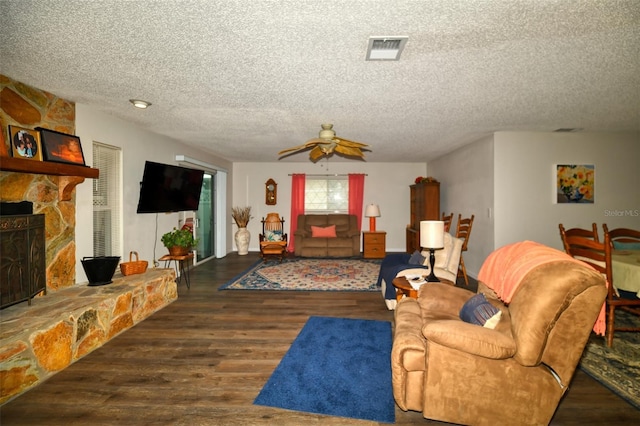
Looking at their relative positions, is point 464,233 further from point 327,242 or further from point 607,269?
point 327,242

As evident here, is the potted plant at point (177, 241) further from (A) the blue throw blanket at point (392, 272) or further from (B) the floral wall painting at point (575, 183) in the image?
(B) the floral wall painting at point (575, 183)

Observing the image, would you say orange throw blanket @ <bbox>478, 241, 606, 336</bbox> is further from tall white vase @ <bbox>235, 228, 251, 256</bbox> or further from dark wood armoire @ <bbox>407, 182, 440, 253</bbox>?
tall white vase @ <bbox>235, 228, 251, 256</bbox>

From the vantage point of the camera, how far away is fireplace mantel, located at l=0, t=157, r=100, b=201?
240cm

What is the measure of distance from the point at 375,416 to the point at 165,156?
15.6 feet

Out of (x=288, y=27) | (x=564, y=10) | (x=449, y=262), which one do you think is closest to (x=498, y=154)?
(x=449, y=262)

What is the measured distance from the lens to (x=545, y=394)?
163 centimetres

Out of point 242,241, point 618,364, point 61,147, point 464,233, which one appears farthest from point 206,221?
point 618,364

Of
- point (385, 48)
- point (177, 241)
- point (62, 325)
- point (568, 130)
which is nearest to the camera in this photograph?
point (385, 48)

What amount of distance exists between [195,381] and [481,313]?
2072 mm

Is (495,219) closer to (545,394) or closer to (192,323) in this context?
(545,394)

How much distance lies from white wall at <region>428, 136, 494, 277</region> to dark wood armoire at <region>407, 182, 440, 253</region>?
251 mm

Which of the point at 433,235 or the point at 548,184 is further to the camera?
the point at 548,184

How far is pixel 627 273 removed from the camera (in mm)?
2746

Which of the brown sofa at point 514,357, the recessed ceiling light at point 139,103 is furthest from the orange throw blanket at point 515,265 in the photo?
the recessed ceiling light at point 139,103
